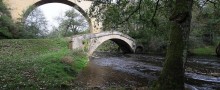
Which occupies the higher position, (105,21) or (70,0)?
(70,0)

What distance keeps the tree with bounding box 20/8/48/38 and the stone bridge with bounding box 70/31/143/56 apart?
6.24 m

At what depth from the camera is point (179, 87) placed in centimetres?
876

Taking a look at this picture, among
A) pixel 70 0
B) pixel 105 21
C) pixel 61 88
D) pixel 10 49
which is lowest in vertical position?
pixel 61 88

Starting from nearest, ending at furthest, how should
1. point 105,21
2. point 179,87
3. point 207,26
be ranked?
point 179,87 → point 105,21 → point 207,26

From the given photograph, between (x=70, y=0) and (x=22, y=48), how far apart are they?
24652 millimetres

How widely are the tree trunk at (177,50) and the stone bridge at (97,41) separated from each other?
7.87 meters

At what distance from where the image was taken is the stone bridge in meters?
24.9

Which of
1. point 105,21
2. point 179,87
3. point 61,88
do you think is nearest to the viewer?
point 179,87

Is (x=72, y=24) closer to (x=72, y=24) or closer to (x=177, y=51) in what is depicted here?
(x=72, y=24)

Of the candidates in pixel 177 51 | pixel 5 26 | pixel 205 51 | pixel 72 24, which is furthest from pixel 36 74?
pixel 72 24

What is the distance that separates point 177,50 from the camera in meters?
9.00

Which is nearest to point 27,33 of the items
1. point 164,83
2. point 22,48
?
point 22,48

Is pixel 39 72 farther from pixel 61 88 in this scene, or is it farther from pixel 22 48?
pixel 22 48

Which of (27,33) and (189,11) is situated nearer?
(189,11)
